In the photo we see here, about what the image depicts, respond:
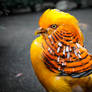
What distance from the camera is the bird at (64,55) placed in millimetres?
1010

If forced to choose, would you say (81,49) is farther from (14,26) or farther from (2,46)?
(14,26)

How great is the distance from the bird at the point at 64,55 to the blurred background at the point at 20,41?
0.67ft

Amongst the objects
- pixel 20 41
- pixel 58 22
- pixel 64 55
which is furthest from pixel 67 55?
pixel 20 41

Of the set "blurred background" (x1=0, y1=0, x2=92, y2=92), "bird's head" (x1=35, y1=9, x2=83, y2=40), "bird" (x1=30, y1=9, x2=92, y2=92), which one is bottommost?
"blurred background" (x1=0, y1=0, x2=92, y2=92)

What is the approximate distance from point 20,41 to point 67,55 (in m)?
2.55

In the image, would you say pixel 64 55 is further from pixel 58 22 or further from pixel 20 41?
pixel 20 41

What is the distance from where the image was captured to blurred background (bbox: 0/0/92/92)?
1760mm

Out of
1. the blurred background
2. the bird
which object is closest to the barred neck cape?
the bird

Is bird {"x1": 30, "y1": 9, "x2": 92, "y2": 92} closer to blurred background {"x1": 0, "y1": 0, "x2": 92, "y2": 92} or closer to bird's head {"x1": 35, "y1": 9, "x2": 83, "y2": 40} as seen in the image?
bird's head {"x1": 35, "y1": 9, "x2": 83, "y2": 40}

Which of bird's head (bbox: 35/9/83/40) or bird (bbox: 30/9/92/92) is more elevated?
bird's head (bbox: 35/9/83/40)

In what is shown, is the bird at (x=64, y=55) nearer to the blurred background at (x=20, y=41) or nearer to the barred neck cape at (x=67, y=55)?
the barred neck cape at (x=67, y=55)

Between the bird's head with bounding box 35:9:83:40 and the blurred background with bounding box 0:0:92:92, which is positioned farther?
the blurred background with bounding box 0:0:92:92

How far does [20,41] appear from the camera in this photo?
11.4 ft

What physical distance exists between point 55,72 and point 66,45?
0.70 feet
